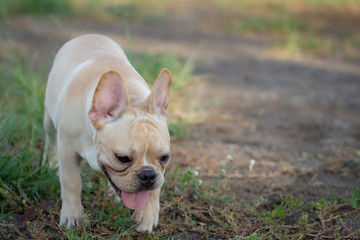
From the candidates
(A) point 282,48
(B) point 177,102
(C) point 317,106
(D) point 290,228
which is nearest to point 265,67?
(A) point 282,48

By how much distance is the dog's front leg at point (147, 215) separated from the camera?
2.79 m

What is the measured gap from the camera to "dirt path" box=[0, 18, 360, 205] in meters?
3.85

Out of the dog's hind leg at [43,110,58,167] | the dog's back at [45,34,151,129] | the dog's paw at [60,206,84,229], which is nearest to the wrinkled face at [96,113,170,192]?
the dog's back at [45,34,151,129]

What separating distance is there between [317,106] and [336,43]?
3301 millimetres

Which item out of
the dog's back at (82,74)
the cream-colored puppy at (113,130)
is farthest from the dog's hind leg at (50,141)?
the cream-colored puppy at (113,130)

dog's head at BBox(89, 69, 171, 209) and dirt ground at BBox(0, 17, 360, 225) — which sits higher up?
dog's head at BBox(89, 69, 171, 209)

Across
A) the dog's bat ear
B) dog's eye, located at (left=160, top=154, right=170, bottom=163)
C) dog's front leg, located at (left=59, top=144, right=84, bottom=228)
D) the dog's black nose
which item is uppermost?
the dog's bat ear

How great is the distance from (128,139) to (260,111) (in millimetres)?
3645

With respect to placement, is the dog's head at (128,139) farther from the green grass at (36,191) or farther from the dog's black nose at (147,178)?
the green grass at (36,191)

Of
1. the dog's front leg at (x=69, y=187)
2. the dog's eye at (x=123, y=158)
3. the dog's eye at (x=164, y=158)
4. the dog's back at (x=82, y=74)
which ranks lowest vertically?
the dog's front leg at (x=69, y=187)

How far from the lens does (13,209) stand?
300cm

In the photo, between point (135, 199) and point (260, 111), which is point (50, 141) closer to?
point (135, 199)

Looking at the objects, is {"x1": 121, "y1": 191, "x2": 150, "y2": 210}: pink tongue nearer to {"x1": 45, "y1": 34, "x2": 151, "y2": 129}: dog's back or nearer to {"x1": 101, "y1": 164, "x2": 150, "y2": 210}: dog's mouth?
{"x1": 101, "y1": 164, "x2": 150, "y2": 210}: dog's mouth

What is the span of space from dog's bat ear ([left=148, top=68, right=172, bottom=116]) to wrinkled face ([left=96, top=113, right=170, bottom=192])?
0.30 ft
